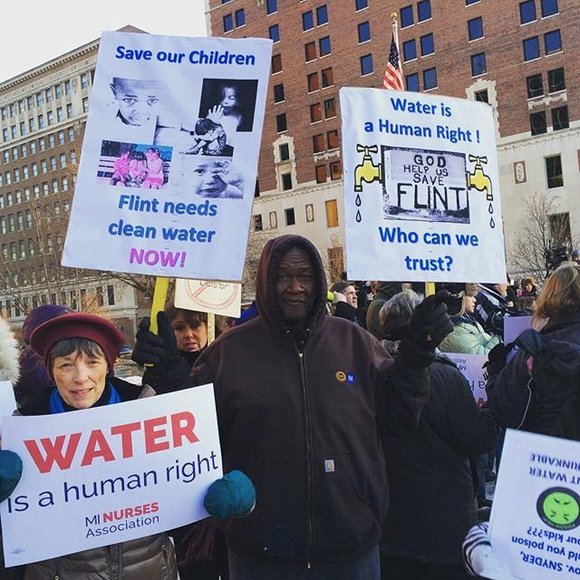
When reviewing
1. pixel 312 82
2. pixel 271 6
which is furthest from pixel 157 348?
pixel 271 6

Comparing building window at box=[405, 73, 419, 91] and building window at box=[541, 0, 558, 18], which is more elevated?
building window at box=[541, 0, 558, 18]

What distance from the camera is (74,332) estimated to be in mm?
2725

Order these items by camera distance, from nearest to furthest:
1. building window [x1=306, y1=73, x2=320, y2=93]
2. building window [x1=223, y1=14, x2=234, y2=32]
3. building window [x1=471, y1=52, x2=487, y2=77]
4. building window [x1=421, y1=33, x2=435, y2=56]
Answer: building window [x1=471, y1=52, x2=487, y2=77]
building window [x1=421, y1=33, x2=435, y2=56]
building window [x1=306, y1=73, x2=320, y2=93]
building window [x1=223, y1=14, x2=234, y2=32]

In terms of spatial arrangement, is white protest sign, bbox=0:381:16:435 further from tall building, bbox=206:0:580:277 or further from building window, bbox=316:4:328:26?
building window, bbox=316:4:328:26

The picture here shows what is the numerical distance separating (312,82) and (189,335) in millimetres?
47983

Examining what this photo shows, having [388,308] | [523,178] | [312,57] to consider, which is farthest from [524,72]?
[388,308]

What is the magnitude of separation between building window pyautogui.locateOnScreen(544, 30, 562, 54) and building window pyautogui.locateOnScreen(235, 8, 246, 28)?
22.9 meters

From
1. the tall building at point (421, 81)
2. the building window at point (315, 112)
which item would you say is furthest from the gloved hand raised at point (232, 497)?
the building window at point (315, 112)

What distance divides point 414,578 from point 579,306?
1.50 m

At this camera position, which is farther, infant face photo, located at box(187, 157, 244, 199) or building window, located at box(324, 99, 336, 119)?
building window, located at box(324, 99, 336, 119)

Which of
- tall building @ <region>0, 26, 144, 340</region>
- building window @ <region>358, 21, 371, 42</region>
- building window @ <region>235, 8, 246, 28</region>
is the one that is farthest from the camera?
tall building @ <region>0, 26, 144, 340</region>

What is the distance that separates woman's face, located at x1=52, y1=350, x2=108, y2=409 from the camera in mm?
2691

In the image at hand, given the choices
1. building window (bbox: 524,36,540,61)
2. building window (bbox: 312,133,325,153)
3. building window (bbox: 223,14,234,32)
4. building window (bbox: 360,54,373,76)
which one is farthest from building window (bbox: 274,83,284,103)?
building window (bbox: 524,36,540,61)

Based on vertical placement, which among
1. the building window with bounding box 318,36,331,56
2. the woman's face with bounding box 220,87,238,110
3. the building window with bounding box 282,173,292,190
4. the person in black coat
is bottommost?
the person in black coat
